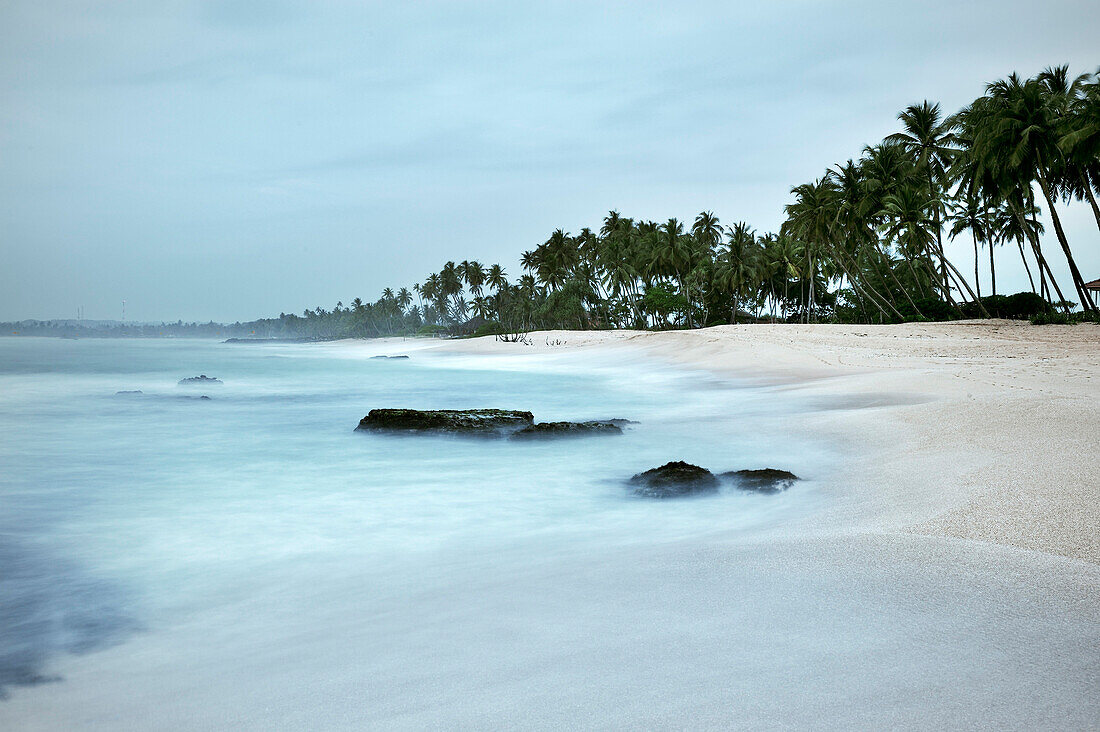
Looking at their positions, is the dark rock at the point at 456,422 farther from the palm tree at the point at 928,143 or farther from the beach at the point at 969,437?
the palm tree at the point at 928,143

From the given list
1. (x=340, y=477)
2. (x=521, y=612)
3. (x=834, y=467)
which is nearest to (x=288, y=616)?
(x=521, y=612)

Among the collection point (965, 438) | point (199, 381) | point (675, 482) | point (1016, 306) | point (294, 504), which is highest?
point (1016, 306)

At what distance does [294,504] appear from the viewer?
21.5 feet

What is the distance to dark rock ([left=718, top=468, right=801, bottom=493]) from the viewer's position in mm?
5789

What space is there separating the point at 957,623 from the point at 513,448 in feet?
20.9

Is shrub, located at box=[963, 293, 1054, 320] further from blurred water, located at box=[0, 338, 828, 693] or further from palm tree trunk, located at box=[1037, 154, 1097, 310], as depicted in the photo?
blurred water, located at box=[0, 338, 828, 693]

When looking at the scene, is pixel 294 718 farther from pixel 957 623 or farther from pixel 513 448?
pixel 513 448

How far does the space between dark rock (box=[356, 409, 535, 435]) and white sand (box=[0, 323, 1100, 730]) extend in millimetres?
5038

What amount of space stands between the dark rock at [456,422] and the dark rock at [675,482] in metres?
3.62

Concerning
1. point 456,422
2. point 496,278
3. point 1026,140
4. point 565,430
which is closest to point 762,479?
point 565,430

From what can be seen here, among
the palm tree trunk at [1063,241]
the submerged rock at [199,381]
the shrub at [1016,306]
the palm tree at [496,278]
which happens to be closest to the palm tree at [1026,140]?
the palm tree trunk at [1063,241]

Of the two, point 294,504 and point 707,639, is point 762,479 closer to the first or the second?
point 707,639

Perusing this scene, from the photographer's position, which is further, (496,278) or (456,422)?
(496,278)

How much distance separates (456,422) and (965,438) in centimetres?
610
